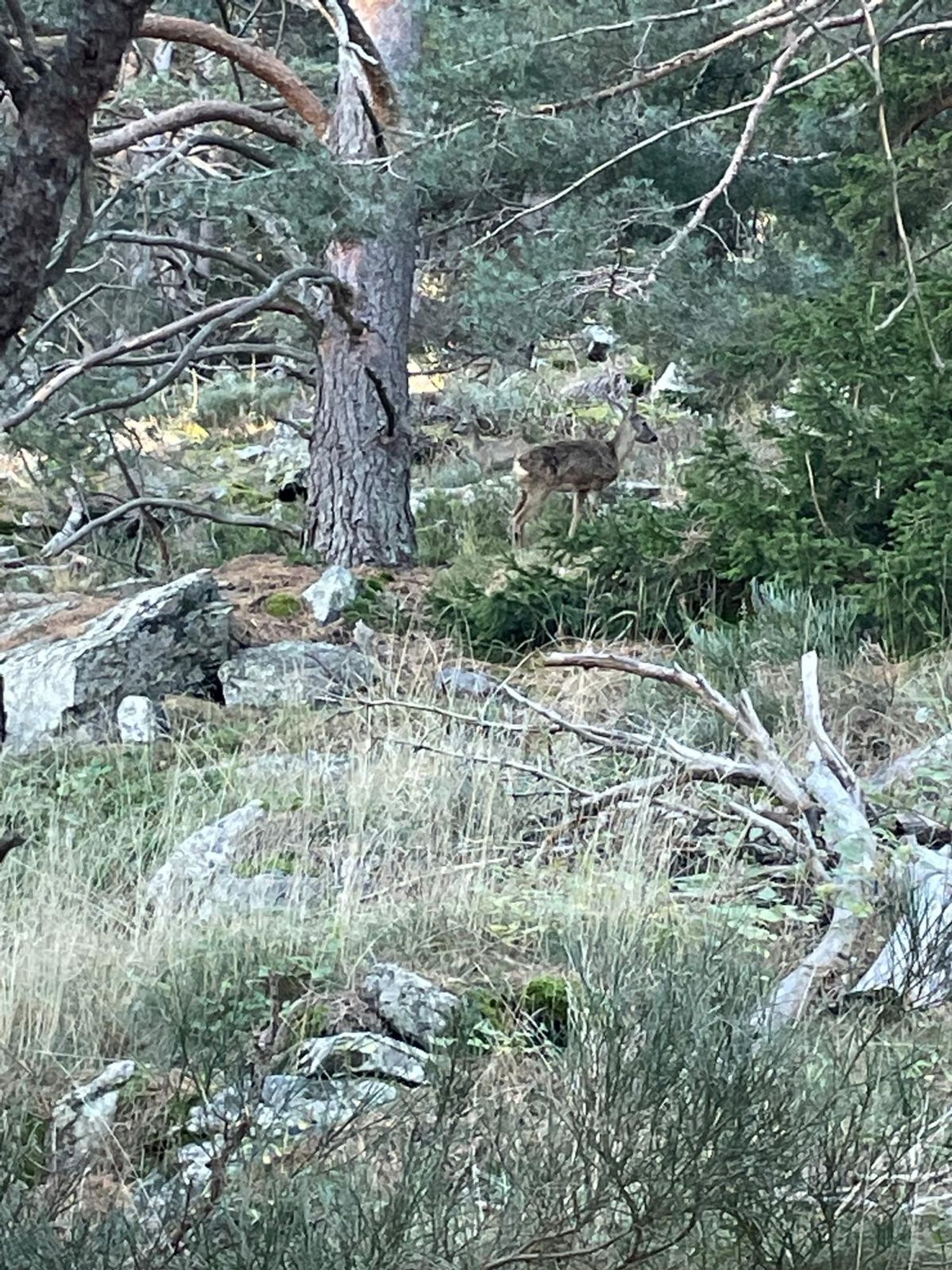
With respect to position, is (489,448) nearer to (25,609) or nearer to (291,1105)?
(25,609)

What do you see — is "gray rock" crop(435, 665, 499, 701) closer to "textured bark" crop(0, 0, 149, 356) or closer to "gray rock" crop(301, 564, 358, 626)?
"gray rock" crop(301, 564, 358, 626)

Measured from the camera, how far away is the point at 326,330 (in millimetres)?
10977

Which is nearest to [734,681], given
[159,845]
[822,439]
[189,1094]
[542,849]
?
[822,439]

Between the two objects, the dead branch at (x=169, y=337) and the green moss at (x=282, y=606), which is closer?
the dead branch at (x=169, y=337)

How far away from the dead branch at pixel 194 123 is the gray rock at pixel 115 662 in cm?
275

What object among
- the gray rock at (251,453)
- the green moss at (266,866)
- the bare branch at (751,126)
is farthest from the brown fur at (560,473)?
the gray rock at (251,453)

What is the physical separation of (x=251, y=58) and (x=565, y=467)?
369 cm

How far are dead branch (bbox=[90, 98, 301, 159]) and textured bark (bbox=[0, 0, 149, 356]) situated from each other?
22.5ft

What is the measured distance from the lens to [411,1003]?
387 cm

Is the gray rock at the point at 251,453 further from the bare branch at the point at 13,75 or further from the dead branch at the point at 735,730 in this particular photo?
the bare branch at the point at 13,75

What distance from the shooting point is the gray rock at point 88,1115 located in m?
3.28

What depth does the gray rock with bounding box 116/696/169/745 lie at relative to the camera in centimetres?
760

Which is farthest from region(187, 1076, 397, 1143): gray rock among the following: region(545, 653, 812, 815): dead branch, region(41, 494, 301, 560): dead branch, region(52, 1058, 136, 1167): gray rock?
region(41, 494, 301, 560): dead branch

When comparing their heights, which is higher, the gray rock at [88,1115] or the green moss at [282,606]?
the green moss at [282,606]
